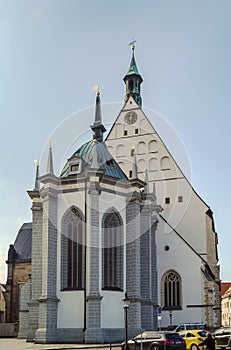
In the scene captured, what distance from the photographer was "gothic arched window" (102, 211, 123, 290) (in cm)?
3388

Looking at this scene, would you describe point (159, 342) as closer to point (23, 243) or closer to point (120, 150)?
point (120, 150)

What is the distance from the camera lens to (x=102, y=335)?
31828mm

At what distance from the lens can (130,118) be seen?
165ft

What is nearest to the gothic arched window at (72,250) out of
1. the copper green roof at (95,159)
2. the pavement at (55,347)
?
the copper green roof at (95,159)

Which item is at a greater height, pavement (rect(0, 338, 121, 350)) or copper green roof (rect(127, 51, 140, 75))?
copper green roof (rect(127, 51, 140, 75))

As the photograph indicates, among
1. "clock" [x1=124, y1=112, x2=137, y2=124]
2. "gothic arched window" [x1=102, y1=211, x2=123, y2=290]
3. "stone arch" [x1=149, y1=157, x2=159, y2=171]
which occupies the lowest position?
"gothic arched window" [x1=102, y1=211, x2=123, y2=290]

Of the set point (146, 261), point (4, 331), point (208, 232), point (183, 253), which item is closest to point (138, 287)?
point (146, 261)

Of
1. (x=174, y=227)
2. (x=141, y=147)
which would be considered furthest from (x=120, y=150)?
(x=174, y=227)

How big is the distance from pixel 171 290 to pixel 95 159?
14.6m

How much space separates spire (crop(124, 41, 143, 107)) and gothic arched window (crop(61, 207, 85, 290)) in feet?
70.5

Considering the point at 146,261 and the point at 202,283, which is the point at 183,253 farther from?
the point at 146,261

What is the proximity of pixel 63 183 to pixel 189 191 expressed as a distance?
15.1m

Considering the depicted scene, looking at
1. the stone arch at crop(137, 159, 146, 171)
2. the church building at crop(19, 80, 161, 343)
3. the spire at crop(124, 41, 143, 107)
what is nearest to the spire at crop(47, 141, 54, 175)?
the church building at crop(19, 80, 161, 343)

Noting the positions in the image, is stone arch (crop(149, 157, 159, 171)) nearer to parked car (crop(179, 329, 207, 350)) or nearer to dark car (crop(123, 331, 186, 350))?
parked car (crop(179, 329, 207, 350))
